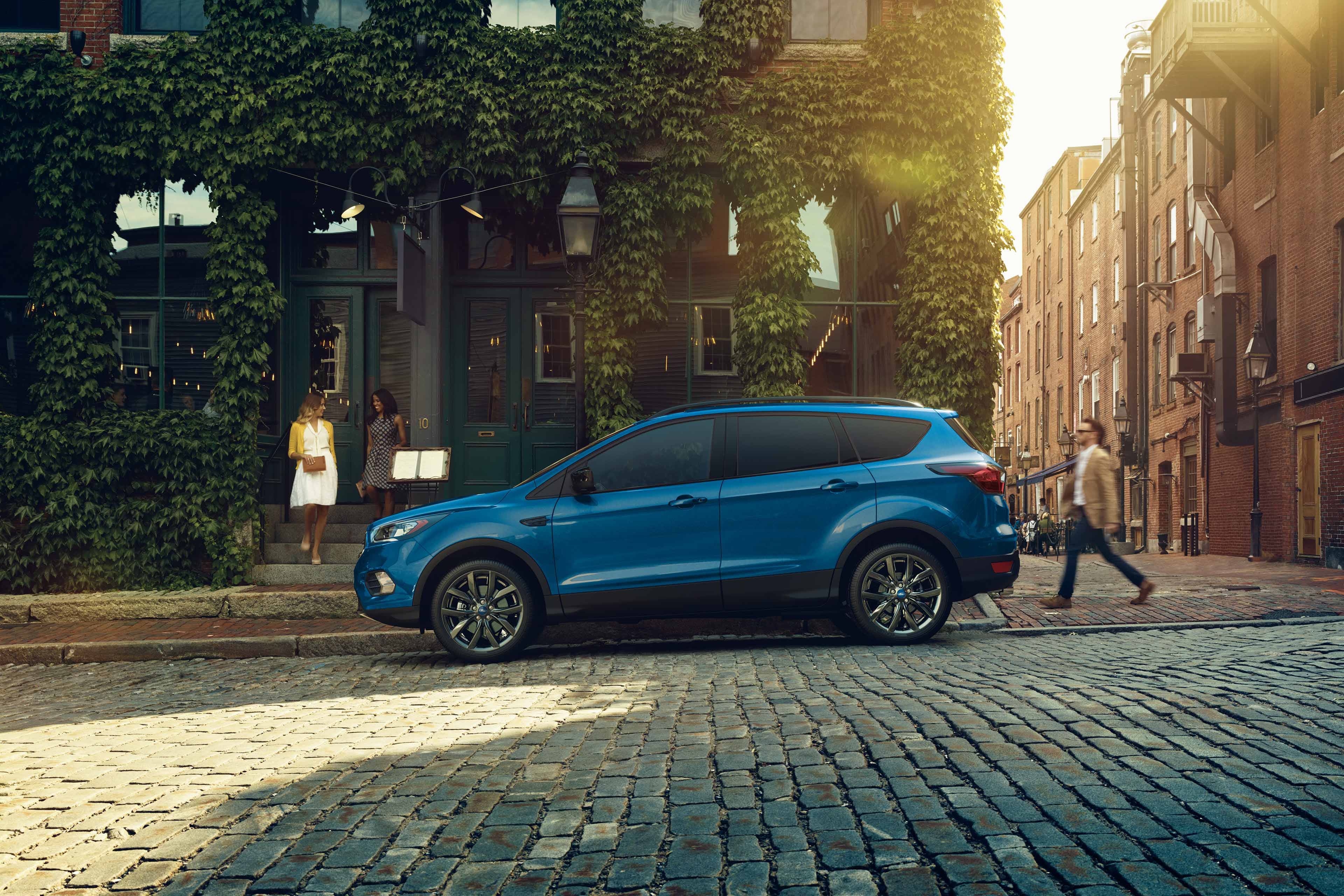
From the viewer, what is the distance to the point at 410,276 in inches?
483

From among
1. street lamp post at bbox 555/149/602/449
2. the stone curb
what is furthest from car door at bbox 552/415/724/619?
the stone curb

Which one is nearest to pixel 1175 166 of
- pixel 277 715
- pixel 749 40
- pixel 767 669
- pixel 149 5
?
pixel 749 40

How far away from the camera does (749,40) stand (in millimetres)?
14367

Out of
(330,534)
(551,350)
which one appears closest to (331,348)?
(330,534)

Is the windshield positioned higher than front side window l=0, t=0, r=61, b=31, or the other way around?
front side window l=0, t=0, r=61, b=31

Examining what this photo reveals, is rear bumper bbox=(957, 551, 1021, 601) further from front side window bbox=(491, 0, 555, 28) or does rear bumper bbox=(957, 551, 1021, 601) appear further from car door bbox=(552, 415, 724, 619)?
front side window bbox=(491, 0, 555, 28)

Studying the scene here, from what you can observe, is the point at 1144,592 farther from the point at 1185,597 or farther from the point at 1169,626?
the point at 1169,626

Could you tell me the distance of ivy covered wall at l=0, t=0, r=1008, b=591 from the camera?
1352 cm

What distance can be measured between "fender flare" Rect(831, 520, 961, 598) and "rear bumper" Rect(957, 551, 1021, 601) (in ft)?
0.74

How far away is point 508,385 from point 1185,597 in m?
8.04

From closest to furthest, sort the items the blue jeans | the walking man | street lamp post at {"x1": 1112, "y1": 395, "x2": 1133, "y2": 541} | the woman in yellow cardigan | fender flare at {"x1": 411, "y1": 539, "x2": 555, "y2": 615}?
1. fender flare at {"x1": 411, "y1": 539, "x2": 555, "y2": 615}
2. the blue jeans
3. the walking man
4. the woman in yellow cardigan
5. street lamp post at {"x1": 1112, "y1": 395, "x2": 1133, "y2": 541}

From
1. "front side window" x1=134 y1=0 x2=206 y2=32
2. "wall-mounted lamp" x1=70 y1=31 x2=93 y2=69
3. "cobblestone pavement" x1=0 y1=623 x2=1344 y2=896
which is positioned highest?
"front side window" x1=134 y1=0 x2=206 y2=32

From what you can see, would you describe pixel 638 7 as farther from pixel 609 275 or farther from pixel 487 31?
pixel 609 275

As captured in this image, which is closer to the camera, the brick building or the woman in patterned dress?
the woman in patterned dress
